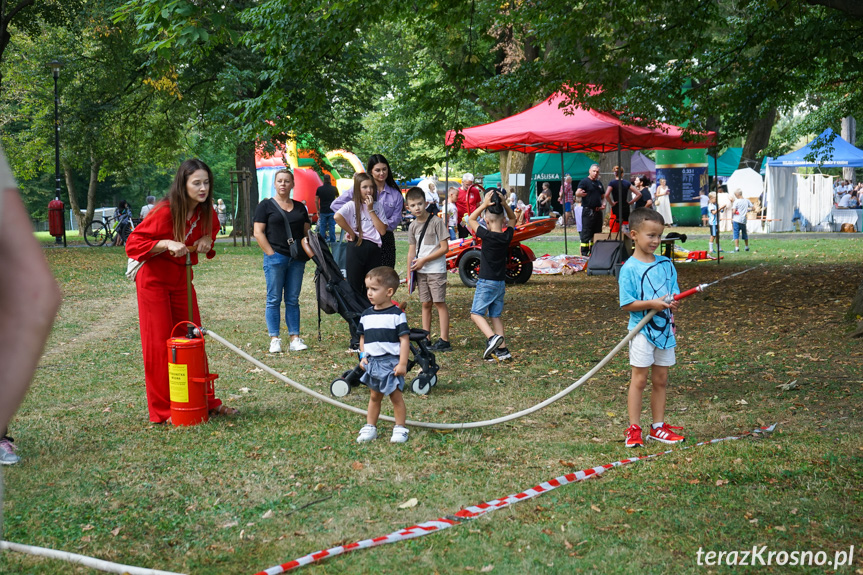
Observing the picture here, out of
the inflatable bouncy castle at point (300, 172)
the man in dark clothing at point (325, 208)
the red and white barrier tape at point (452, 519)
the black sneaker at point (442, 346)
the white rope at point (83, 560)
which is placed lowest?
the red and white barrier tape at point (452, 519)

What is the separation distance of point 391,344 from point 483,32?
878 cm

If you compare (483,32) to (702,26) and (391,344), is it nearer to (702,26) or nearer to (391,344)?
(702,26)

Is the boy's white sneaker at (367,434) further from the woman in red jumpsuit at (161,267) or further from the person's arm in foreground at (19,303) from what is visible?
the person's arm in foreground at (19,303)

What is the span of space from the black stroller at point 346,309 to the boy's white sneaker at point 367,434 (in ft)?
3.94

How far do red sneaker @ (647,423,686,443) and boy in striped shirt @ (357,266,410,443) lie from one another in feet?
5.42

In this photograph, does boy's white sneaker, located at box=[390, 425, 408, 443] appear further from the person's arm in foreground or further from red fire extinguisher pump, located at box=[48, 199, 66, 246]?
red fire extinguisher pump, located at box=[48, 199, 66, 246]

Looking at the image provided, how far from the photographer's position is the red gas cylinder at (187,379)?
603 cm

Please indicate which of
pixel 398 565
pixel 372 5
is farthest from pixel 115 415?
pixel 372 5

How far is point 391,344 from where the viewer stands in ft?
18.6

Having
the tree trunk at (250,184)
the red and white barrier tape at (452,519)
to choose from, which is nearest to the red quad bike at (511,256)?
the red and white barrier tape at (452,519)

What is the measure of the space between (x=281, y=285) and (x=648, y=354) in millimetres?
4798

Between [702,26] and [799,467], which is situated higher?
[702,26]

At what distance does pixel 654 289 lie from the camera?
17.6ft

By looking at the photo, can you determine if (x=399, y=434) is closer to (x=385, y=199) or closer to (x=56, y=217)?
(x=385, y=199)
